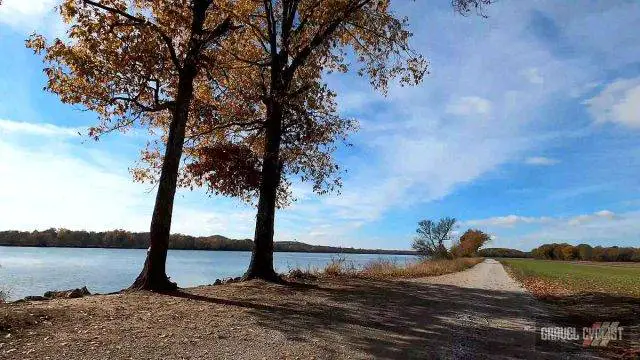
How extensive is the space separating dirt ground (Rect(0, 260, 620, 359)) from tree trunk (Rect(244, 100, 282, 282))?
10.7 ft

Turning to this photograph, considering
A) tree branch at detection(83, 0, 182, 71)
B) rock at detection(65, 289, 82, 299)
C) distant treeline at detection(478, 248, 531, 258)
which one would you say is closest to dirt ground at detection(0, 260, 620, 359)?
rock at detection(65, 289, 82, 299)

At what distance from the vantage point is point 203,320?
847 cm

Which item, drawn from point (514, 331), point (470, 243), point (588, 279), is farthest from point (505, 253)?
point (514, 331)

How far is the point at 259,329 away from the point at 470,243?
9673cm

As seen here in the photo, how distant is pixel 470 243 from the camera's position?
9838cm

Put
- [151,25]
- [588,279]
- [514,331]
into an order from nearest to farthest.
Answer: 1. [514,331]
2. [151,25]
3. [588,279]

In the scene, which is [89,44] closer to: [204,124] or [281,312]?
[204,124]

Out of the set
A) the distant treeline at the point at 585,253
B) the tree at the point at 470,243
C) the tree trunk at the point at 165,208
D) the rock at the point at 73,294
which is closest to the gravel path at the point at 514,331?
the tree trunk at the point at 165,208

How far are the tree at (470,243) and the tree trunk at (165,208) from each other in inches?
3233

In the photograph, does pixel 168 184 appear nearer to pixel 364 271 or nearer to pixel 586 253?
pixel 364 271

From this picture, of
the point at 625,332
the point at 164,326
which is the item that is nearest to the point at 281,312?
the point at 164,326

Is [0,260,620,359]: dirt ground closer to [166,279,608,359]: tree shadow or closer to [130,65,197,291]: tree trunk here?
[166,279,608,359]: tree shadow

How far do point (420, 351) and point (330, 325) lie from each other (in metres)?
2.10

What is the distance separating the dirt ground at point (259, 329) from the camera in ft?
21.4
